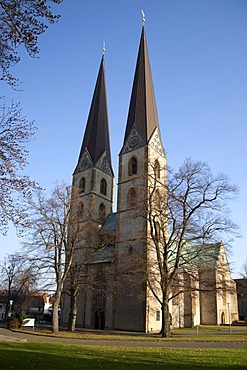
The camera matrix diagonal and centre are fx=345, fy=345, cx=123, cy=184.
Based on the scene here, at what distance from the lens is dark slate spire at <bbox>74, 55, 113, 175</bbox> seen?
45.9m

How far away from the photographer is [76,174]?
47.2 m

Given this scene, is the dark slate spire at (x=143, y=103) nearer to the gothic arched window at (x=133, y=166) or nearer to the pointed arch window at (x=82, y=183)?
the gothic arched window at (x=133, y=166)

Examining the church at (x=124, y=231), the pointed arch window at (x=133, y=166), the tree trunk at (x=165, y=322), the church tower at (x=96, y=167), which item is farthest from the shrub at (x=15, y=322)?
the pointed arch window at (x=133, y=166)

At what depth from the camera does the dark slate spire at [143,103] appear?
4025cm

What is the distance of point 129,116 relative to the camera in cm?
4250

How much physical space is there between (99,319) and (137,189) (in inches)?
559

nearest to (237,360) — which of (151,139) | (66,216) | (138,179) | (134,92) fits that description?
(66,216)

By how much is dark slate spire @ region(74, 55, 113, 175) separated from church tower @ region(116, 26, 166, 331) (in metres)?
5.37

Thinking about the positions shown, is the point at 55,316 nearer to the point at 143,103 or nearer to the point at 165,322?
the point at 165,322

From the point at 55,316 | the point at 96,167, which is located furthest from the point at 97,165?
the point at 55,316

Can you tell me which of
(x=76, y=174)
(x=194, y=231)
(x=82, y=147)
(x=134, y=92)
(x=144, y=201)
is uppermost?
(x=134, y=92)

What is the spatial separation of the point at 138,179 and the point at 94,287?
40.3 feet

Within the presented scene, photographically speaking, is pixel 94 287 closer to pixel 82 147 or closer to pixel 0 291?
pixel 82 147

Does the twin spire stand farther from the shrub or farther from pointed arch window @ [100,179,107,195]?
the shrub
